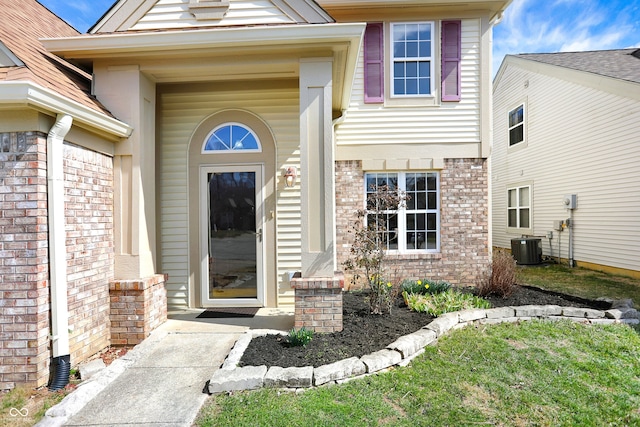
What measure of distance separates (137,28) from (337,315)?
15.6 feet

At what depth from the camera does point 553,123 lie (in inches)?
434

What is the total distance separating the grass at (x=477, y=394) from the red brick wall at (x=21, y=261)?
1.88 meters

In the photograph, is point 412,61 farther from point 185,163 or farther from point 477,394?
point 477,394

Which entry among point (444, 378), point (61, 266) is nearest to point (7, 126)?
point (61, 266)

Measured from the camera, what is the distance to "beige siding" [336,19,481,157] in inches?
292

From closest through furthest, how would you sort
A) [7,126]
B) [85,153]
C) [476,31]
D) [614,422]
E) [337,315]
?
[614,422] → [7,126] → [85,153] → [337,315] → [476,31]

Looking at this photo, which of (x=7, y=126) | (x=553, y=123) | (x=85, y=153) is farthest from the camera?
(x=553, y=123)

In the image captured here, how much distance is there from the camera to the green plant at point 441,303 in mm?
5156

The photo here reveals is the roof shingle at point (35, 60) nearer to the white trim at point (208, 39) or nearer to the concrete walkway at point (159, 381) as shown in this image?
the white trim at point (208, 39)

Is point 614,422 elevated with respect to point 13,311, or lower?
lower

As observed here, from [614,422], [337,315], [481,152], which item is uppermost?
[481,152]

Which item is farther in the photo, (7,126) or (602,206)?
(602,206)

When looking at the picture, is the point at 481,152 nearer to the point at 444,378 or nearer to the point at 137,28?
the point at 444,378

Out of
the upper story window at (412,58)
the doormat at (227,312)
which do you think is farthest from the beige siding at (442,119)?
the doormat at (227,312)
